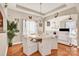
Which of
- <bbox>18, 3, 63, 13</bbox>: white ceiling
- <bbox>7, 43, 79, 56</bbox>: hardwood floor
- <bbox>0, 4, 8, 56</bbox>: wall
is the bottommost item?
<bbox>7, 43, 79, 56</bbox>: hardwood floor

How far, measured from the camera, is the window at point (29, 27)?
2586 mm

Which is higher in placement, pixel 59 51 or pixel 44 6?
pixel 44 6

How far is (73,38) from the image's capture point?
2.57 metres

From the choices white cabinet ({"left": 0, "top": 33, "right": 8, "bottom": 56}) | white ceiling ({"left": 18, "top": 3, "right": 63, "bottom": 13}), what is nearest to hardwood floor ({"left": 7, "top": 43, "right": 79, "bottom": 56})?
white cabinet ({"left": 0, "top": 33, "right": 8, "bottom": 56})

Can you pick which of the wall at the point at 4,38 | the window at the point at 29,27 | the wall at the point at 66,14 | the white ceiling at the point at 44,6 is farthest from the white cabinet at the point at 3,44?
the wall at the point at 66,14

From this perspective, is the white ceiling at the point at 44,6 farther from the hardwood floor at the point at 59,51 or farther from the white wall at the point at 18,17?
the hardwood floor at the point at 59,51

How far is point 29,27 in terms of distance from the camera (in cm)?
262

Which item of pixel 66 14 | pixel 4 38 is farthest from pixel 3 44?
pixel 66 14

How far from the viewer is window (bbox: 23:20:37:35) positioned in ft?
8.48

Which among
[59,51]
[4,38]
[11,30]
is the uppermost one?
[11,30]

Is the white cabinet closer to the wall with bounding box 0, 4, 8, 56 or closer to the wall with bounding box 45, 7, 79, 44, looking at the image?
the wall with bounding box 0, 4, 8, 56

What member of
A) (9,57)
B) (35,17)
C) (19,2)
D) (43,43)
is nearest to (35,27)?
(35,17)

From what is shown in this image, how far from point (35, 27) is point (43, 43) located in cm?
41

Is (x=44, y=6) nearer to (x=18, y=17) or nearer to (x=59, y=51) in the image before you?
(x=18, y=17)
